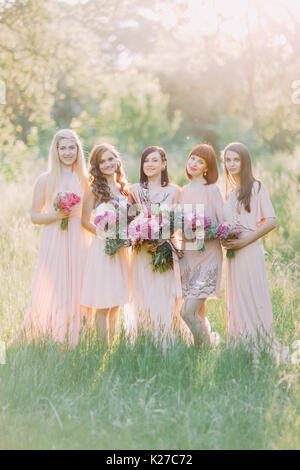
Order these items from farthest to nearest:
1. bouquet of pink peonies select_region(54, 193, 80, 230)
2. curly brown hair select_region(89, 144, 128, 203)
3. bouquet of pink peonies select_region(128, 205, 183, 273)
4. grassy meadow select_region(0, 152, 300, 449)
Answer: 1. curly brown hair select_region(89, 144, 128, 203)
2. bouquet of pink peonies select_region(54, 193, 80, 230)
3. bouquet of pink peonies select_region(128, 205, 183, 273)
4. grassy meadow select_region(0, 152, 300, 449)

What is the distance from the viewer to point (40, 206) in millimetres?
5680

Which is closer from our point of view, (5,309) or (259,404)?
(259,404)

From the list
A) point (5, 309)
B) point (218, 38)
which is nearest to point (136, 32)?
point (218, 38)

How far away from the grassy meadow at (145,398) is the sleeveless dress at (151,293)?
0.39 m

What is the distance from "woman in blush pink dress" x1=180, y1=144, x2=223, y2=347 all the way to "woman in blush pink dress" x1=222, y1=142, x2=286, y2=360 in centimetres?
14

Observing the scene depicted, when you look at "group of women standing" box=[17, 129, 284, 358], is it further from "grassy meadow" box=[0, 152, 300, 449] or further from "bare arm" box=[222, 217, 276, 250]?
"grassy meadow" box=[0, 152, 300, 449]

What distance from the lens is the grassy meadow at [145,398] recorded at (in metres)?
3.62

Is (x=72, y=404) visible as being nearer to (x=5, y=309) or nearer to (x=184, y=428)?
(x=184, y=428)

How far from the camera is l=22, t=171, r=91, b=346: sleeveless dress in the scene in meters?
5.50

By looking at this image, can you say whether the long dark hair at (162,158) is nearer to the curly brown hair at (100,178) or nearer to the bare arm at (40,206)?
the curly brown hair at (100,178)

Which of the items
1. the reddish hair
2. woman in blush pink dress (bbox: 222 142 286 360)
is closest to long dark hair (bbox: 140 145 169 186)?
the reddish hair

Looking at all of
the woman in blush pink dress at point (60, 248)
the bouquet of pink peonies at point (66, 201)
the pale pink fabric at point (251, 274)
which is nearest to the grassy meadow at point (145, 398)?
the pale pink fabric at point (251, 274)

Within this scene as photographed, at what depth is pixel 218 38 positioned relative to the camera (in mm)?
19984

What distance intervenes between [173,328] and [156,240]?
831 mm
